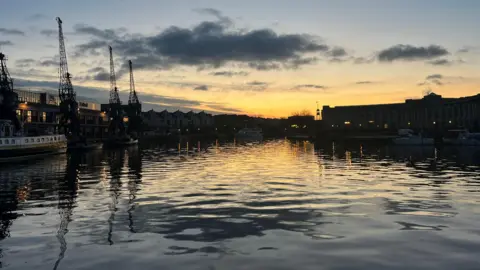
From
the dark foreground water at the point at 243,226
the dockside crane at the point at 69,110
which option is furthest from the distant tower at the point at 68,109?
the dark foreground water at the point at 243,226

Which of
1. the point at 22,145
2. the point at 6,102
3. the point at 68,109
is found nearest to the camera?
the point at 22,145

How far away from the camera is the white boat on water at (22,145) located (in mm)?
65062

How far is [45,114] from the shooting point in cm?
15500

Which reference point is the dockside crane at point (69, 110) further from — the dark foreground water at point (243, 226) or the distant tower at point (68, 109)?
the dark foreground water at point (243, 226)

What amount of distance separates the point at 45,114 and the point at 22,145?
93.5 metres

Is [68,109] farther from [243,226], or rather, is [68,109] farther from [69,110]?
[243,226]

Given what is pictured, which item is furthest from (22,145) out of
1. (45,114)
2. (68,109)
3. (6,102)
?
(45,114)

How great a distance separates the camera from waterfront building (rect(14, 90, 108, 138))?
454ft

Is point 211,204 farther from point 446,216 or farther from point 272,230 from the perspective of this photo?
point 446,216

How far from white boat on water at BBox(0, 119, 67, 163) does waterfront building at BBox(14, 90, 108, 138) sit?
36697mm

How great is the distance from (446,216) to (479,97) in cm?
17384

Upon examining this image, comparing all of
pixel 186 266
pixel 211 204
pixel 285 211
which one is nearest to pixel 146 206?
pixel 211 204

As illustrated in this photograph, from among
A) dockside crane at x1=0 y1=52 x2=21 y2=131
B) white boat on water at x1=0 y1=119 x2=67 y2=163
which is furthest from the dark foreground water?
dockside crane at x1=0 y1=52 x2=21 y2=131

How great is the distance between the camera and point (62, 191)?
3027cm
